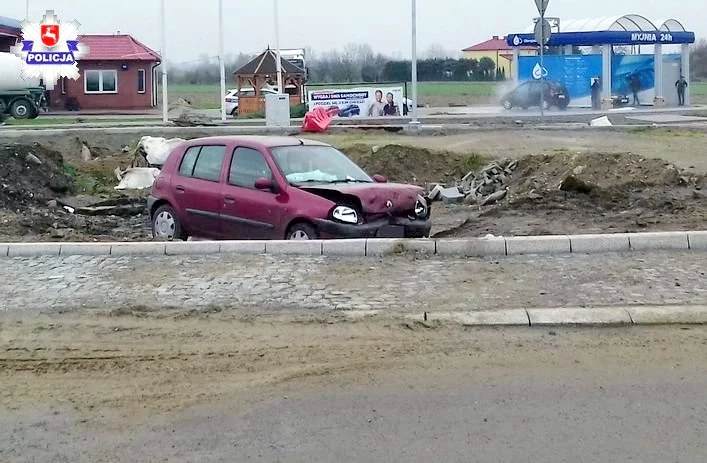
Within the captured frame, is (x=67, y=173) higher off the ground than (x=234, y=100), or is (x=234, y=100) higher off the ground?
(x=234, y=100)

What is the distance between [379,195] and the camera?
38.6 feet

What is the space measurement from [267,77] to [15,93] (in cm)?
1172

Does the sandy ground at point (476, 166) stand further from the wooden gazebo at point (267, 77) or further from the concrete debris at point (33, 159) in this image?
the wooden gazebo at point (267, 77)

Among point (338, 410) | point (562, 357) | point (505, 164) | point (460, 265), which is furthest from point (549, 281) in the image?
point (505, 164)

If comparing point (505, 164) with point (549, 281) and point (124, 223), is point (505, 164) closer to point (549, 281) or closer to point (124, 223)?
point (124, 223)

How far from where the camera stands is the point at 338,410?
20.0ft

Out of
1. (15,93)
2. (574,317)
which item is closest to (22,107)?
(15,93)

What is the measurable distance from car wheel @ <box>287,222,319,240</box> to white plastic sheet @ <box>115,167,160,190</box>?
10678 mm

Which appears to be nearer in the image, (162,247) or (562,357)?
(562,357)

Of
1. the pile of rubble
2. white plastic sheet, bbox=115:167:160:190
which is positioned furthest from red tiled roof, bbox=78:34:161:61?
the pile of rubble

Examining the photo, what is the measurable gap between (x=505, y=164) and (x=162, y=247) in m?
11.1

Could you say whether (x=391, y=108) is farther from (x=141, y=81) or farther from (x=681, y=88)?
(x=141, y=81)

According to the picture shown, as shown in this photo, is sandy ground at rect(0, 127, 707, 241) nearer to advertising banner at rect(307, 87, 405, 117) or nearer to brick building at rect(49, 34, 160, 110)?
advertising banner at rect(307, 87, 405, 117)

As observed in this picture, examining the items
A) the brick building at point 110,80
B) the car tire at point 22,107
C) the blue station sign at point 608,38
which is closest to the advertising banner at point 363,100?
the blue station sign at point 608,38
